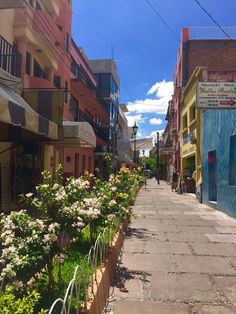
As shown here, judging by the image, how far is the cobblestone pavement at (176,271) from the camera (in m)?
4.73

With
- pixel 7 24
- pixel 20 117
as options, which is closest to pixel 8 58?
pixel 7 24

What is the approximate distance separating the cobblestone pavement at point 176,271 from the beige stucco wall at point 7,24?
7885 mm

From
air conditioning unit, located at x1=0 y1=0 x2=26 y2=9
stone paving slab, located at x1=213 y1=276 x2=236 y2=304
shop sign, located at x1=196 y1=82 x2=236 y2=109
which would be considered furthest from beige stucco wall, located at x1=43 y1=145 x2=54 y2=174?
stone paving slab, located at x1=213 y1=276 x2=236 y2=304

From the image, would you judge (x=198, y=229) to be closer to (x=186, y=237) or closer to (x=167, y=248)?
(x=186, y=237)

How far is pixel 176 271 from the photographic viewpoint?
6.23m

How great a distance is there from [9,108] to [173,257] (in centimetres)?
389

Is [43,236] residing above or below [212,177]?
below

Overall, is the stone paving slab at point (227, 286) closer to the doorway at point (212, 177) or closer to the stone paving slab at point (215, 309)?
the stone paving slab at point (215, 309)

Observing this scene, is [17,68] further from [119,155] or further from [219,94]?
[119,155]

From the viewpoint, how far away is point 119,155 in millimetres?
44188

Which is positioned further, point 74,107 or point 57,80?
point 74,107

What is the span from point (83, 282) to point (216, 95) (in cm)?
969

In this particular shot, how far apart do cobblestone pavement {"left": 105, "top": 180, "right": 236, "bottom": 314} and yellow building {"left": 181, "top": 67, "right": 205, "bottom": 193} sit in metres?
10.5

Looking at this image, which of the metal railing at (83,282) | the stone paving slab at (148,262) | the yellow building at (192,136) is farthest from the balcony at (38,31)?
the metal railing at (83,282)
